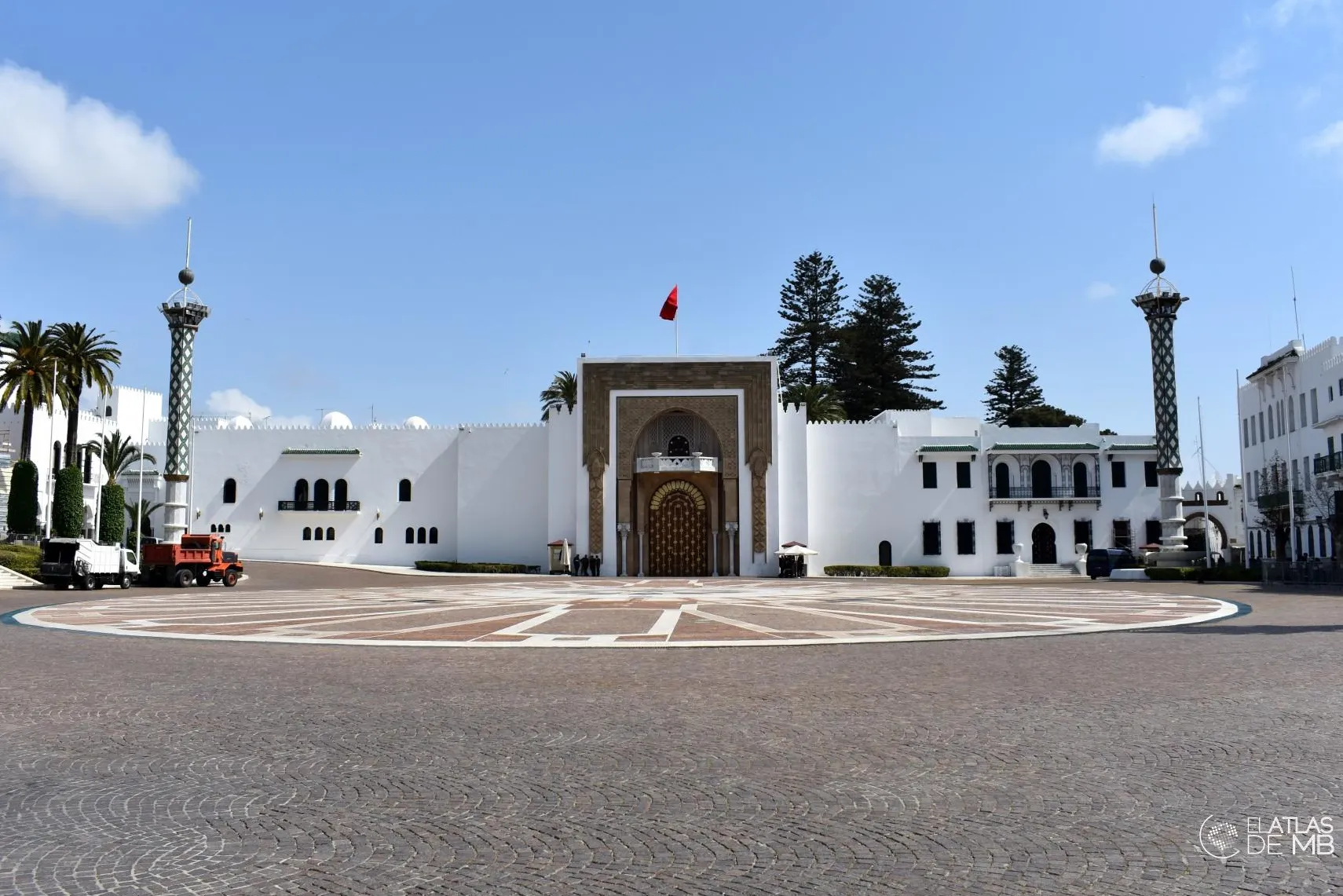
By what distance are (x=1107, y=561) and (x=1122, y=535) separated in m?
5.37

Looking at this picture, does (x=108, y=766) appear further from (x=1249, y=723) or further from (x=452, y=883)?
(x=1249, y=723)

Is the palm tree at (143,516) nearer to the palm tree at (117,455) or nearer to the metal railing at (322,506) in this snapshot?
the palm tree at (117,455)

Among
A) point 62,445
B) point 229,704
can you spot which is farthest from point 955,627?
point 62,445

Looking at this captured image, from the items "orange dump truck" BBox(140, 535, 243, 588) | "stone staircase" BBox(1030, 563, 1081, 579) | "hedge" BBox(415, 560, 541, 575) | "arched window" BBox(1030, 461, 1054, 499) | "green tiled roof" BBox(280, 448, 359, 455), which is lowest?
"stone staircase" BBox(1030, 563, 1081, 579)

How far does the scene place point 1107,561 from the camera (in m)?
44.1

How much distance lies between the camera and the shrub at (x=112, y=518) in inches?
1774

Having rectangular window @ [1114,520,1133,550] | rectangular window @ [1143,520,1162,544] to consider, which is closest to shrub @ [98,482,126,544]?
rectangular window @ [1114,520,1133,550]

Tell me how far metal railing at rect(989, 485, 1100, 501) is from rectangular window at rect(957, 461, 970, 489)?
114 centimetres

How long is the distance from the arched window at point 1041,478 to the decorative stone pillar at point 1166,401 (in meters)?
4.67

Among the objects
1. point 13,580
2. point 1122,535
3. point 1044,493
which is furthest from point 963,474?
point 13,580

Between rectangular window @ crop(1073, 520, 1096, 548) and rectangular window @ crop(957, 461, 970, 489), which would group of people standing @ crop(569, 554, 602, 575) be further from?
rectangular window @ crop(1073, 520, 1096, 548)

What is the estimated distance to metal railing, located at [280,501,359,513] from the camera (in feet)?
168

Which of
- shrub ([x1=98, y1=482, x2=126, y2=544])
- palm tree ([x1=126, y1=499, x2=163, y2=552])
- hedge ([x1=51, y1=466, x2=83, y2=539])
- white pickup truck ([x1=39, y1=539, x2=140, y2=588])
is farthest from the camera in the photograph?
palm tree ([x1=126, y1=499, x2=163, y2=552])

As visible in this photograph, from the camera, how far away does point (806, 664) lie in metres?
12.7
